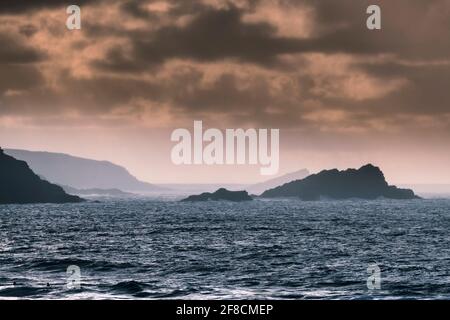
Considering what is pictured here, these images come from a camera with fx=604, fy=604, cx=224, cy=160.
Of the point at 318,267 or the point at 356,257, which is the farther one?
the point at 356,257

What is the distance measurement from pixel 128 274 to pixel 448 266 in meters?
36.5

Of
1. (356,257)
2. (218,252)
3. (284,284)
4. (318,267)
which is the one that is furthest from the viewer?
(218,252)

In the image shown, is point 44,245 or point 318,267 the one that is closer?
point 318,267

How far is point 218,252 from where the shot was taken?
91.1 metres
